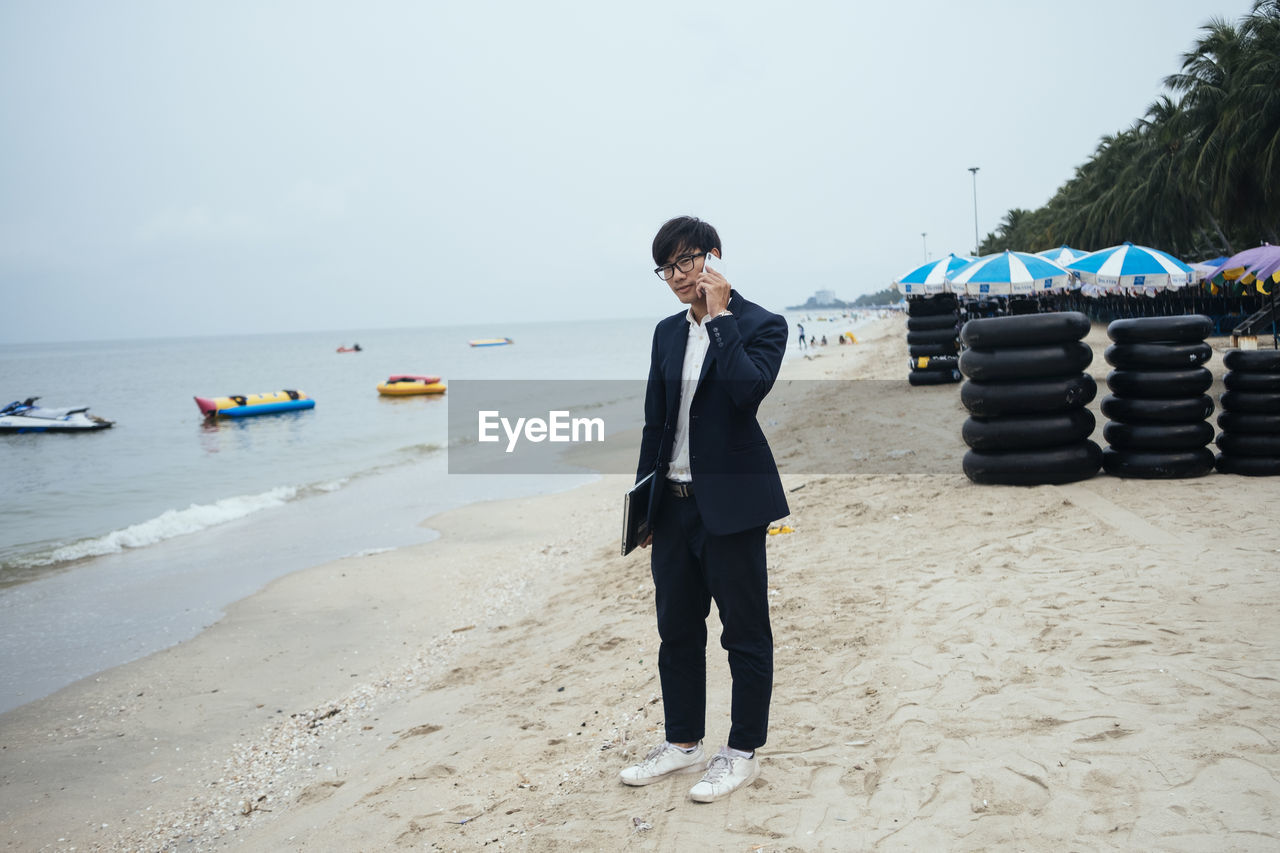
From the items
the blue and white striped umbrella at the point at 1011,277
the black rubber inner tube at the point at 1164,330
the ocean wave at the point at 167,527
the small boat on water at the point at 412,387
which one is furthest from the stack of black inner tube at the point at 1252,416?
the small boat on water at the point at 412,387

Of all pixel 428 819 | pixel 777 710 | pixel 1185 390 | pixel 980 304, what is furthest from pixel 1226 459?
pixel 980 304

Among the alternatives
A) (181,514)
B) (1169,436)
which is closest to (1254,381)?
(1169,436)

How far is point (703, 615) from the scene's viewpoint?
10.0ft

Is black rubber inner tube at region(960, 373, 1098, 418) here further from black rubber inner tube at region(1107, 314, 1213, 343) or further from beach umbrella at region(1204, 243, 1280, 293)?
beach umbrella at region(1204, 243, 1280, 293)

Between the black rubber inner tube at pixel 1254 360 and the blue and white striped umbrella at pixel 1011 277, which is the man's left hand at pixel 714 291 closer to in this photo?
the black rubber inner tube at pixel 1254 360

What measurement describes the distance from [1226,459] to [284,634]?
807 centimetres

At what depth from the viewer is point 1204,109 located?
30344 mm

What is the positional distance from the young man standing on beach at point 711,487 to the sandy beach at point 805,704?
37 cm

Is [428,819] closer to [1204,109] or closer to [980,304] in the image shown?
[980,304]

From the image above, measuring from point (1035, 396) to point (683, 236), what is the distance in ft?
16.4

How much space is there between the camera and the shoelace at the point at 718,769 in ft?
9.68

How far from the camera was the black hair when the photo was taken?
9.40 feet

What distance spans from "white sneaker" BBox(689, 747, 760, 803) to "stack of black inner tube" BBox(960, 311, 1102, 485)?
4792 mm

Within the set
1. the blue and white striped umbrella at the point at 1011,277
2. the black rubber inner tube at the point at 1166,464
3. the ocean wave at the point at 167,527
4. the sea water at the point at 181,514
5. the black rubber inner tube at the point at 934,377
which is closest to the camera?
the black rubber inner tube at the point at 1166,464
